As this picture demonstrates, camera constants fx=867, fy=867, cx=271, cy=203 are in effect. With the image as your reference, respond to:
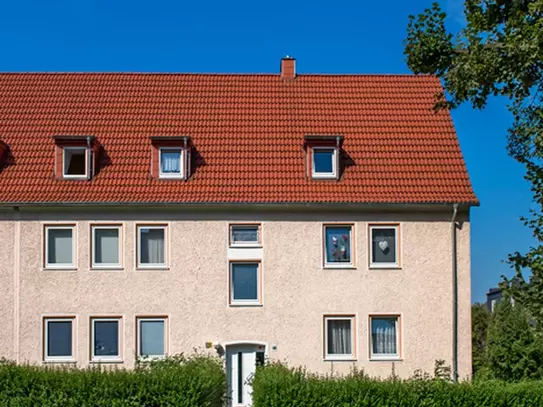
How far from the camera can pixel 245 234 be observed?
1044 inches

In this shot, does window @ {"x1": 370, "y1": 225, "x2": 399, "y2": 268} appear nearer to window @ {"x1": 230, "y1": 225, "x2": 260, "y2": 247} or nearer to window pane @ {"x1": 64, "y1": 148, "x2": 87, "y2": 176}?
window @ {"x1": 230, "y1": 225, "x2": 260, "y2": 247}

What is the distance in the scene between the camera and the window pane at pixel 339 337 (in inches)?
1032

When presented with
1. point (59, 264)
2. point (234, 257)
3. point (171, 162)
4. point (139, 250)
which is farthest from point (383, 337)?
point (59, 264)

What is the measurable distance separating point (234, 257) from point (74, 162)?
19.3 feet

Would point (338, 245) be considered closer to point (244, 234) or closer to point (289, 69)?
point (244, 234)

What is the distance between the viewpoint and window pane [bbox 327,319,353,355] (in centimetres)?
→ 2622

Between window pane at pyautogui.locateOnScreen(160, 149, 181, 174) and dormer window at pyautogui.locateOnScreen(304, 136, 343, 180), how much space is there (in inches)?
159

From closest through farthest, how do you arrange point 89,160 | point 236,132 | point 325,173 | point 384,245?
point 384,245, point 89,160, point 325,173, point 236,132

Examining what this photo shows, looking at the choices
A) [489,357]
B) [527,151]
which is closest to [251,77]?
[527,151]

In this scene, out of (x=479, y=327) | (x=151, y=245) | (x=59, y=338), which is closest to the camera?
(x=59, y=338)

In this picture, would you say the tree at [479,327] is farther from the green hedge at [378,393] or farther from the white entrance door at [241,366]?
the green hedge at [378,393]

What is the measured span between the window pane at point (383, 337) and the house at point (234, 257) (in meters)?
0.04

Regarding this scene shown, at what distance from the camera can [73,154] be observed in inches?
1069

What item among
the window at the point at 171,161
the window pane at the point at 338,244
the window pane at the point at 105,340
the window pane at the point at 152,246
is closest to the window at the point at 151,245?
the window pane at the point at 152,246
